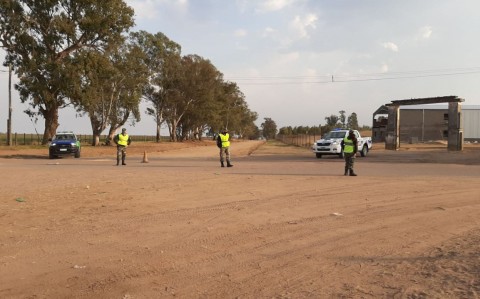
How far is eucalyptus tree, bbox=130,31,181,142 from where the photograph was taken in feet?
209

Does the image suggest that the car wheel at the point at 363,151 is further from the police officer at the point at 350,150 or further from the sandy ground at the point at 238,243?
the sandy ground at the point at 238,243

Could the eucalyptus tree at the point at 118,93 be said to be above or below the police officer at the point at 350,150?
above

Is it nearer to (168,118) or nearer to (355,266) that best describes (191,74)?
(168,118)

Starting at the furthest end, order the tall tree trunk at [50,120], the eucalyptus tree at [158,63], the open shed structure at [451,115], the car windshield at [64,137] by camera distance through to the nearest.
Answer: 1. the eucalyptus tree at [158,63]
2. the tall tree trunk at [50,120]
3. the open shed structure at [451,115]
4. the car windshield at [64,137]

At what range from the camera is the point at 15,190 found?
12.0 metres

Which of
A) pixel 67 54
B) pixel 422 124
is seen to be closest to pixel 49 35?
pixel 67 54

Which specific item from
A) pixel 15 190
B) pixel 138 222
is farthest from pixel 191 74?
pixel 138 222

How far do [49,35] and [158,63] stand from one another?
2605cm

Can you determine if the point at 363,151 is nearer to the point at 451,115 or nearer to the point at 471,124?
the point at 451,115

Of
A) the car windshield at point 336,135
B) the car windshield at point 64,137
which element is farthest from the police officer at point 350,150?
the car windshield at point 64,137

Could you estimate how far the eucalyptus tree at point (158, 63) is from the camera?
63588 millimetres

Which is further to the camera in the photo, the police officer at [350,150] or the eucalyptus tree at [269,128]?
the eucalyptus tree at [269,128]

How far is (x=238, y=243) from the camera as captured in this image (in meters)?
6.68

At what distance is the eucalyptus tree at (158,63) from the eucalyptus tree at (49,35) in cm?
2042
